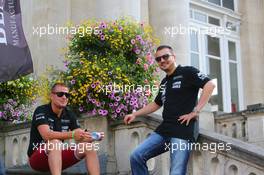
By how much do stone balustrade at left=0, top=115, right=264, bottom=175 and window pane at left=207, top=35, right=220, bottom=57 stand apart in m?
8.86

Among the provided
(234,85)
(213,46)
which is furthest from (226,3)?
(234,85)

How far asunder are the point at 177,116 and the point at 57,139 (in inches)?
53.3

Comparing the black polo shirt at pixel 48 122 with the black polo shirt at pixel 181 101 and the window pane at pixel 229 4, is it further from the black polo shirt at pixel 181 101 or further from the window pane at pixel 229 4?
the window pane at pixel 229 4

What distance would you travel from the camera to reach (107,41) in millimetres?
8195

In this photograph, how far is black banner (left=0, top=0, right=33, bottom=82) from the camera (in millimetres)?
8125

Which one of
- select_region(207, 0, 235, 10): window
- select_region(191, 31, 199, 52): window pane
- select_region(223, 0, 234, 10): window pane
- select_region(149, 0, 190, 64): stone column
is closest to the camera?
select_region(149, 0, 190, 64): stone column

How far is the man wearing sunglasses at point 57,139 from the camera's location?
593 cm

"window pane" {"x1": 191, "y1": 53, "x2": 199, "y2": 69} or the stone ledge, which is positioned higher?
"window pane" {"x1": 191, "y1": 53, "x2": 199, "y2": 69}

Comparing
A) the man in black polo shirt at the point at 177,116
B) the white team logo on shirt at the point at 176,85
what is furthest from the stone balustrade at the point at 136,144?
the white team logo on shirt at the point at 176,85

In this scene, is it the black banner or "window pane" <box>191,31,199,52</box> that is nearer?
the black banner

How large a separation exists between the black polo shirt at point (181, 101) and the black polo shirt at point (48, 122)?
1.21 m

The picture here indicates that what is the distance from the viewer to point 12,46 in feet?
27.6

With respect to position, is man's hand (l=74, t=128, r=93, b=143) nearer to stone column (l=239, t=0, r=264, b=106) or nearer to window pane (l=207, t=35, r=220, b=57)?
window pane (l=207, t=35, r=220, b=57)

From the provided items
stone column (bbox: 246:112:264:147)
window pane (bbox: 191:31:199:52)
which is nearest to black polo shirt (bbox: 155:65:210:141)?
stone column (bbox: 246:112:264:147)
